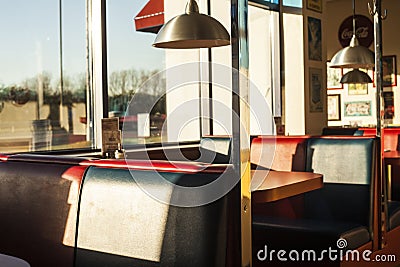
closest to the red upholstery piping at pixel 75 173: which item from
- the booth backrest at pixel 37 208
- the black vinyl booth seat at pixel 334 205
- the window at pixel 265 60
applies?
the booth backrest at pixel 37 208

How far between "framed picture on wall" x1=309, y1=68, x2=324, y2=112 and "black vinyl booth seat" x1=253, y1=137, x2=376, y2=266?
3082 millimetres

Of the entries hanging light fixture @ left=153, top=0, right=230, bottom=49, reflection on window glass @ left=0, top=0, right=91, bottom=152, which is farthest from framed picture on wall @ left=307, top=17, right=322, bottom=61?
hanging light fixture @ left=153, top=0, right=230, bottom=49

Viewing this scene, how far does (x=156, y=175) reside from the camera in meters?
2.12

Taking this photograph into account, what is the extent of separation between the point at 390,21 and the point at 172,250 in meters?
8.13

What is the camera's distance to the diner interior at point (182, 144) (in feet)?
6.63

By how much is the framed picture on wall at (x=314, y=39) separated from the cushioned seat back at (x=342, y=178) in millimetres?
3187

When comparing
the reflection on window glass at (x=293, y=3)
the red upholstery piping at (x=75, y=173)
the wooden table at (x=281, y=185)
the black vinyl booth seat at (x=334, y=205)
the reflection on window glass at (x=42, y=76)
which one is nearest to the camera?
the red upholstery piping at (x=75, y=173)

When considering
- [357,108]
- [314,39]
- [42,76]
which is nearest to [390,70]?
[357,108]

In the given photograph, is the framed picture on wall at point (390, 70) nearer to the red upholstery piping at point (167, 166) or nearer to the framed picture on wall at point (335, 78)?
the framed picture on wall at point (335, 78)

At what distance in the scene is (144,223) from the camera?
2.11m

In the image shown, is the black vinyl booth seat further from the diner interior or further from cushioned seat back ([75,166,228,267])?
cushioned seat back ([75,166,228,267])

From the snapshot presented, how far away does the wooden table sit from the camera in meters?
2.71

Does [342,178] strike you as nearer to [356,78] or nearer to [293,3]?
[356,78]

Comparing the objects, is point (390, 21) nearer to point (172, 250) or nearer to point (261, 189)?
point (261, 189)
